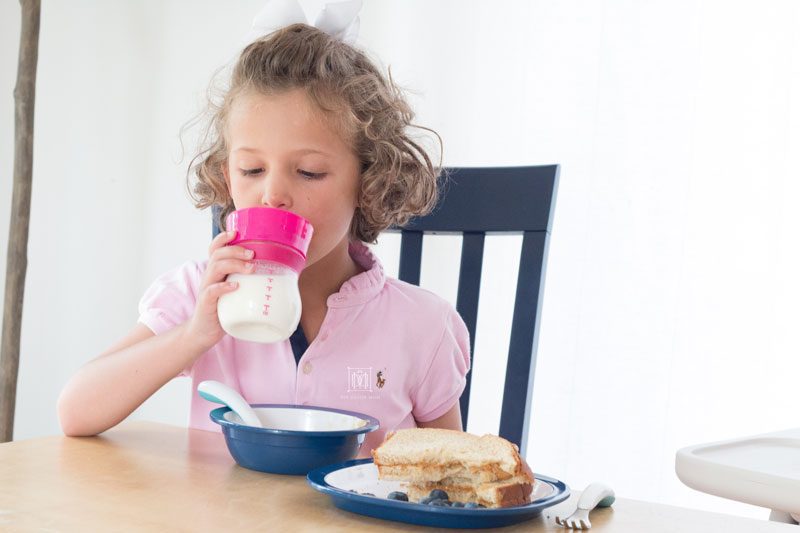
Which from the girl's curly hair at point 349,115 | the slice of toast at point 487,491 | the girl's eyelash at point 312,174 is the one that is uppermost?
the girl's curly hair at point 349,115

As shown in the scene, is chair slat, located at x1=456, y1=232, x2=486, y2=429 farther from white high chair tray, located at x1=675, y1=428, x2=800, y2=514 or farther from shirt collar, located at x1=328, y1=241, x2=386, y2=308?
white high chair tray, located at x1=675, y1=428, x2=800, y2=514

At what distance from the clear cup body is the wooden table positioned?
0.41 ft

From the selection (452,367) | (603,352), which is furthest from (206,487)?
(603,352)

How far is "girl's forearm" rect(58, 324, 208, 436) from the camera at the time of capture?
0.91 metres

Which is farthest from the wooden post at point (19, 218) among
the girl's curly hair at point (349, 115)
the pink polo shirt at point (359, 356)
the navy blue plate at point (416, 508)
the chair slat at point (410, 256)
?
the navy blue plate at point (416, 508)

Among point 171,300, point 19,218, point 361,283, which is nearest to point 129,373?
point 171,300

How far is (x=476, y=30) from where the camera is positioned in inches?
91.0

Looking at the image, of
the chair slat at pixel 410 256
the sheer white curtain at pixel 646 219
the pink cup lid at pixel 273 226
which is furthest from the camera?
the sheer white curtain at pixel 646 219

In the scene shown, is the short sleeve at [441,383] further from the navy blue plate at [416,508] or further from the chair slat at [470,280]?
the navy blue plate at [416,508]

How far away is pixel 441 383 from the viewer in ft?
3.97

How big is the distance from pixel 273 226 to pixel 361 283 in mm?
490

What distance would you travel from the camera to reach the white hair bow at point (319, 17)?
1.19 m

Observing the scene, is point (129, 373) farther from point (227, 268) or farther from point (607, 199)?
point (607, 199)

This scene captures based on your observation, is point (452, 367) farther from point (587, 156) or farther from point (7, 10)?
point (7, 10)
